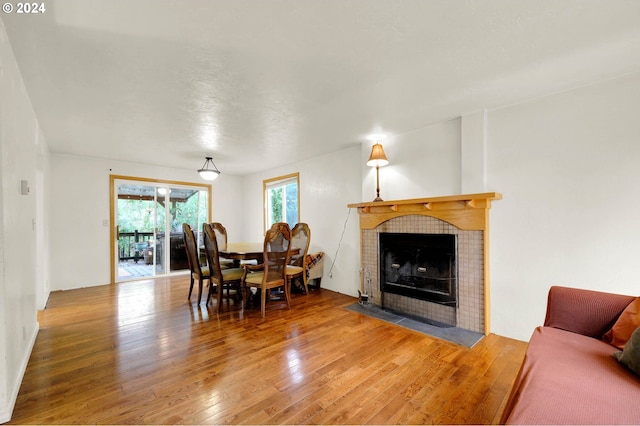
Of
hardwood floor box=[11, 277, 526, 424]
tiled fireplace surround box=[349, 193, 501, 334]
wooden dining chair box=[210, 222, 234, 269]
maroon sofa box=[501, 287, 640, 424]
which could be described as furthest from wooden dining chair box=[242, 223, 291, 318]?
maroon sofa box=[501, 287, 640, 424]

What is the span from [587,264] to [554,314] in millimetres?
860

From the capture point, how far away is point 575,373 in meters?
1.27

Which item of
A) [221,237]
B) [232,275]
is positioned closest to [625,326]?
[232,275]

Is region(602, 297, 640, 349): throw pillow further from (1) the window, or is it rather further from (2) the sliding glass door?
(2) the sliding glass door

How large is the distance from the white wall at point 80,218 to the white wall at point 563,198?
19.7 feet

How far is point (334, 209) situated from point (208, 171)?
7.33 feet

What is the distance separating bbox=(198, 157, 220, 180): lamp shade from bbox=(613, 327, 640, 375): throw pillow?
16.1 feet

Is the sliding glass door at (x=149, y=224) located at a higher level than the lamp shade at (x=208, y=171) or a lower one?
lower

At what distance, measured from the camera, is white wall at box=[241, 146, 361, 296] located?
4258 millimetres

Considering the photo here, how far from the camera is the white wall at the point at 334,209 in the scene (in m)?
4.26

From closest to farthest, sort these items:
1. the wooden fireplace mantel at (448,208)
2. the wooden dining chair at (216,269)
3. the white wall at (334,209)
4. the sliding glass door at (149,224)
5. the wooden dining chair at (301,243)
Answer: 1. the wooden fireplace mantel at (448,208)
2. the wooden dining chair at (216,269)
3. the wooden dining chair at (301,243)
4. the white wall at (334,209)
5. the sliding glass door at (149,224)

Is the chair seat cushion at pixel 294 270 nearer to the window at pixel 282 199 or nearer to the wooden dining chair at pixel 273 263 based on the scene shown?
the wooden dining chair at pixel 273 263

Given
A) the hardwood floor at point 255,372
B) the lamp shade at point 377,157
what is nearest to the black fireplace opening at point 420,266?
the hardwood floor at point 255,372

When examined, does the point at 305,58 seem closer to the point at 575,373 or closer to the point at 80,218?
the point at 575,373
